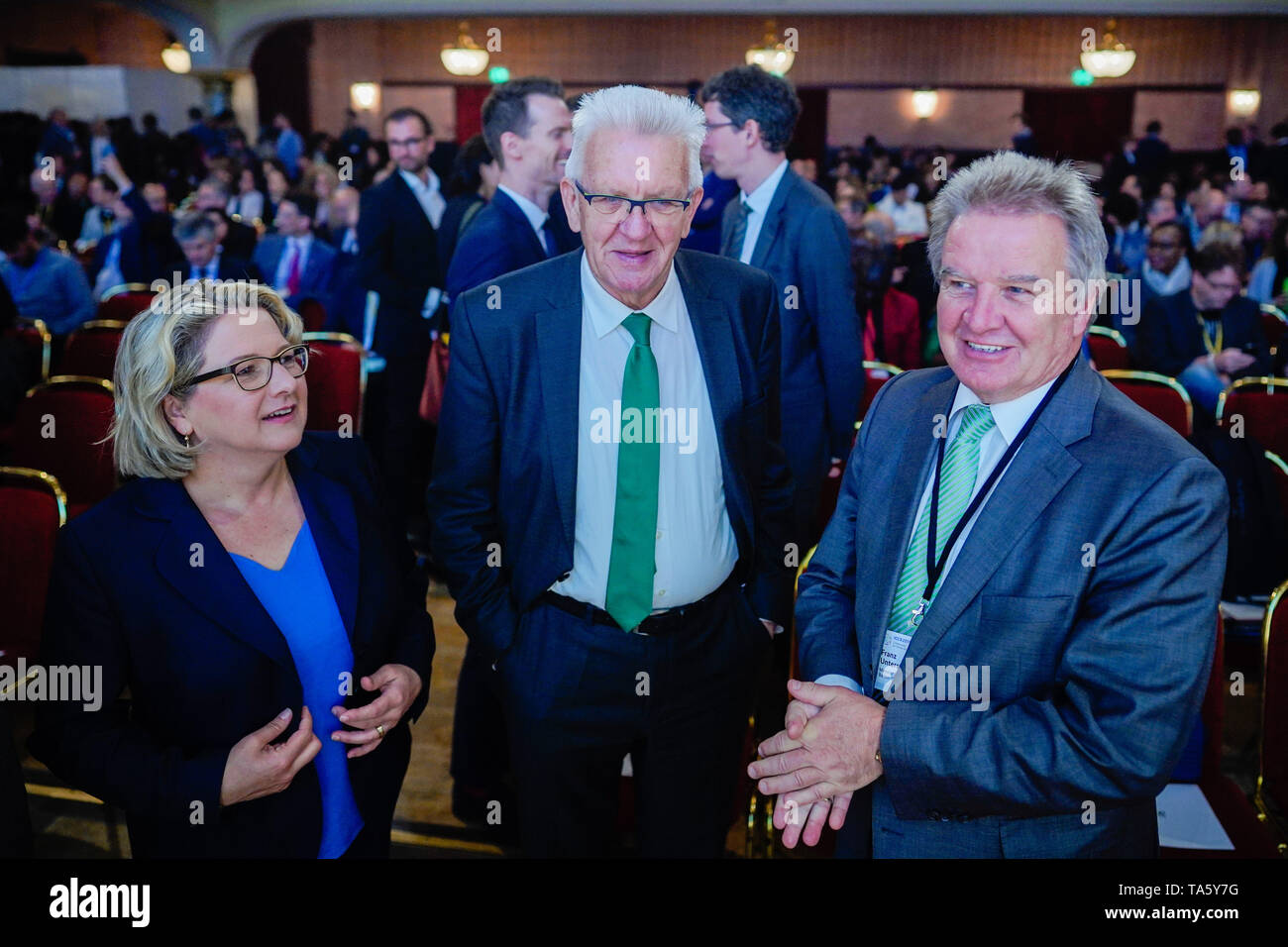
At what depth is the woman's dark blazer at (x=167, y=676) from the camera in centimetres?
159

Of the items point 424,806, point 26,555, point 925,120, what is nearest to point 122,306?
point 26,555

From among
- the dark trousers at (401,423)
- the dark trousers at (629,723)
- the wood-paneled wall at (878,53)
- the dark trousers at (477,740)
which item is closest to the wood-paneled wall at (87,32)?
the wood-paneled wall at (878,53)

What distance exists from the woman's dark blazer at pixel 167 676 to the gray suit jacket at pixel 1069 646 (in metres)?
0.99

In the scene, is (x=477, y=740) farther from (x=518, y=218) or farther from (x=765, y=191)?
(x=765, y=191)

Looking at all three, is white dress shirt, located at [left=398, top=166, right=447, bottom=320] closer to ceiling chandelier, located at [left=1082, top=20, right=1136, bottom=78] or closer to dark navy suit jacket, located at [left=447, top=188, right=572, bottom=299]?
dark navy suit jacket, located at [left=447, top=188, right=572, bottom=299]

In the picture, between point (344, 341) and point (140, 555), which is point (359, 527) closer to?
point (140, 555)

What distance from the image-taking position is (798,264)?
116 inches

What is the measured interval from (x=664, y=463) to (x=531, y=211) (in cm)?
152

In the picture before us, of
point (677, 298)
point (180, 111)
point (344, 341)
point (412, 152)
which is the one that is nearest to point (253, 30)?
point (180, 111)

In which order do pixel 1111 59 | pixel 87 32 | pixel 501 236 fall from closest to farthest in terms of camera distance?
1. pixel 501 236
2. pixel 1111 59
3. pixel 87 32

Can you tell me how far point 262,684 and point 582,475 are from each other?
0.66m

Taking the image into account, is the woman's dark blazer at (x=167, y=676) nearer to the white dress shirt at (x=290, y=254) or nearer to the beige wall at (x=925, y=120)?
the white dress shirt at (x=290, y=254)

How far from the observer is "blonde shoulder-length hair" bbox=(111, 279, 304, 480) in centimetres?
167

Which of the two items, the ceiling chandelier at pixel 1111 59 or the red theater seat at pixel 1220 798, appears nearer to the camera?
the red theater seat at pixel 1220 798
